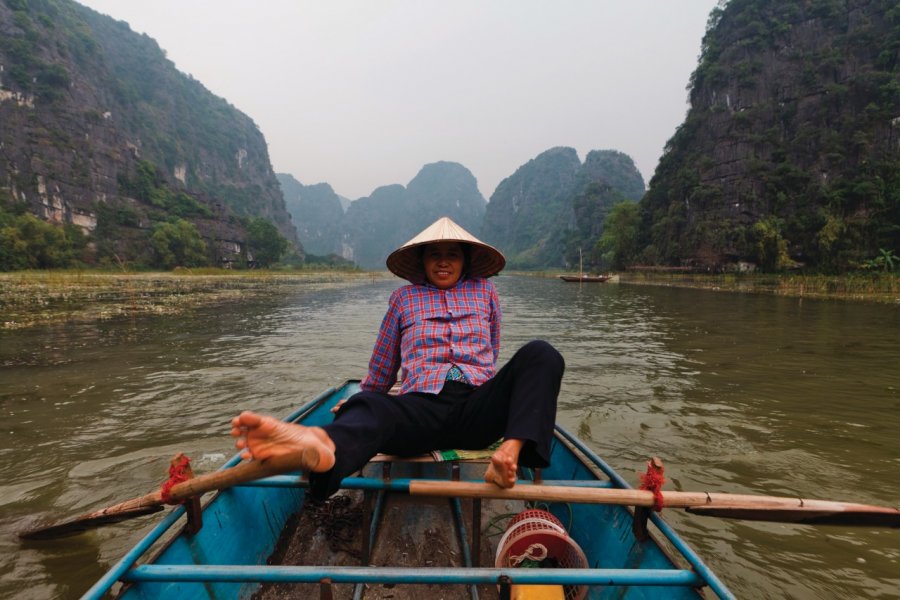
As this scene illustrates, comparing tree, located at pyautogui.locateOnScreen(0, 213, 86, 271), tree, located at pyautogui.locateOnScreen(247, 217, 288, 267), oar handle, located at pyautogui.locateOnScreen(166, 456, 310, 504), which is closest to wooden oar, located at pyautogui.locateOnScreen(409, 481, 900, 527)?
oar handle, located at pyautogui.locateOnScreen(166, 456, 310, 504)

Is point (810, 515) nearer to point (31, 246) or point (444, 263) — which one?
point (444, 263)

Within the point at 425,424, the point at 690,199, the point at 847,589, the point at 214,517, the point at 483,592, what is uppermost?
the point at 690,199

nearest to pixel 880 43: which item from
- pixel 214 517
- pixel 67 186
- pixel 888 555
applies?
pixel 888 555

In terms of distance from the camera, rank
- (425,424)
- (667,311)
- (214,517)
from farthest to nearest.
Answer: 1. (667,311)
2. (425,424)
3. (214,517)

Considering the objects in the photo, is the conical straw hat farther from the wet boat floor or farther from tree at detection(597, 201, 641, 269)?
tree at detection(597, 201, 641, 269)

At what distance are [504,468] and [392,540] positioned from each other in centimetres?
113

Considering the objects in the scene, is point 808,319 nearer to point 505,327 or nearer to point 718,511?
point 505,327

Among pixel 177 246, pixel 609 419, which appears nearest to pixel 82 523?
pixel 609 419

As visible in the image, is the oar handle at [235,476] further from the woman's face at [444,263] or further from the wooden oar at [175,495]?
the woman's face at [444,263]

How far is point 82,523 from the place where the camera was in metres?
2.20

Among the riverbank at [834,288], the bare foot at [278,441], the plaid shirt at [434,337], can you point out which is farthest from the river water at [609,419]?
the riverbank at [834,288]

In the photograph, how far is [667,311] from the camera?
15.9 m

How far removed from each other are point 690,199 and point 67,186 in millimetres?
77836

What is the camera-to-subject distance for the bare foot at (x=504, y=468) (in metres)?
1.58
